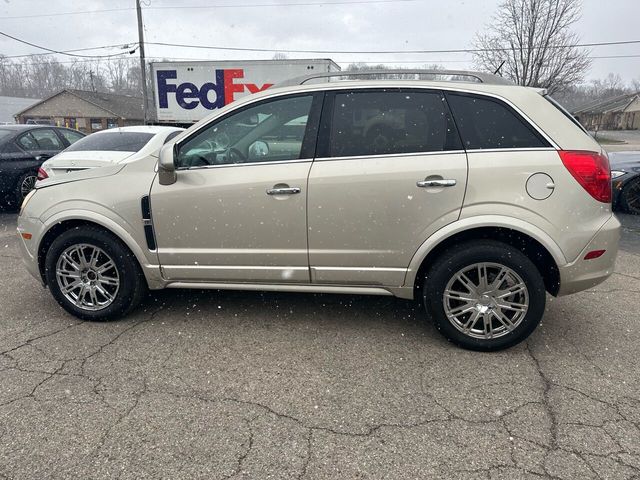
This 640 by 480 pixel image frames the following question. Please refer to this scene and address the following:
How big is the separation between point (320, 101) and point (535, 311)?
2.07 meters

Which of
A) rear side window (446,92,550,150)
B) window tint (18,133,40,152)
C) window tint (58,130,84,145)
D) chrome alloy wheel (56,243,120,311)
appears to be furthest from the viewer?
window tint (58,130,84,145)

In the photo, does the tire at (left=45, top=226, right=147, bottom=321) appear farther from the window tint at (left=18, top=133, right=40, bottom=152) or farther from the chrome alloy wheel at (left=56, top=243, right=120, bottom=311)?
the window tint at (left=18, top=133, right=40, bottom=152)

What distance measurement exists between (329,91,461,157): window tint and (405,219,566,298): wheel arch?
1.90 feet

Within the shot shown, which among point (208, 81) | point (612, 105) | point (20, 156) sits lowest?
point (20, 156)

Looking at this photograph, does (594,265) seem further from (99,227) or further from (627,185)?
(627,185)

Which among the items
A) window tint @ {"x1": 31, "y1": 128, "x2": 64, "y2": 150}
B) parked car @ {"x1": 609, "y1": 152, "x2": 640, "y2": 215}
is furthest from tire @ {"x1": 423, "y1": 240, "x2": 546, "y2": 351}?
window tint @ {"x1": 31, "y1": 128, "x2": 64, "y2": 150}

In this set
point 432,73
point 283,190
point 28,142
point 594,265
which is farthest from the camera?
point 28,142

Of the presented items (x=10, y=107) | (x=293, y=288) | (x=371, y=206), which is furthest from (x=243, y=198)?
(x=10, y=107)

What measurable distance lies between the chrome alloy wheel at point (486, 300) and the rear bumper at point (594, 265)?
0.99 ft

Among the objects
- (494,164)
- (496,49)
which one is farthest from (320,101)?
(496,49)

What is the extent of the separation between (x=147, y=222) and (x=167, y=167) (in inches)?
18.1

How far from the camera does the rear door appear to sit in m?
2.95

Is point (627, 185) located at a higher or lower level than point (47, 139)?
lower

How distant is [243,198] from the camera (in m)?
3.14
